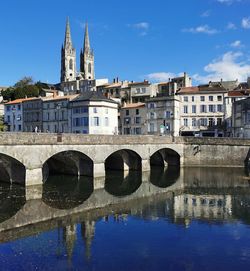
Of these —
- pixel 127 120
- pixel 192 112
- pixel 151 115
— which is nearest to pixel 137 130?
pixel 127 120

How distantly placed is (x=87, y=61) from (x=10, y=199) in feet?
351

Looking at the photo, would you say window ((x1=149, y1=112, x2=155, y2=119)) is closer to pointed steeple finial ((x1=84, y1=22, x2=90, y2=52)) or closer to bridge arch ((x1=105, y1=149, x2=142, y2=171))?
bridge arch ((x1=105, y1=149, x2=142, y2=171))

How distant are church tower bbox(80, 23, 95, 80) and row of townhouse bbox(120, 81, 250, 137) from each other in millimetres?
65713

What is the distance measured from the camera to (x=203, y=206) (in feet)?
88.5

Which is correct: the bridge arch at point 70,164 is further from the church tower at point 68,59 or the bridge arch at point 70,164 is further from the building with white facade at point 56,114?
the church tower at point 68,59

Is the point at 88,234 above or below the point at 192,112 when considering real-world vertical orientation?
below

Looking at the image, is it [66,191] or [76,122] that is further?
[76,122]

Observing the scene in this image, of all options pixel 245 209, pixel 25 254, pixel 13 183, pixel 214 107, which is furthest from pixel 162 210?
pixel 214 107

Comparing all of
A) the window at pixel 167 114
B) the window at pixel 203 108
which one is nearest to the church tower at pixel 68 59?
the window at pixel 167 114

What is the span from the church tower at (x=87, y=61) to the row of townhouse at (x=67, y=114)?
5533 cm

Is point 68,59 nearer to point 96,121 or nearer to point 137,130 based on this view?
point 137,130

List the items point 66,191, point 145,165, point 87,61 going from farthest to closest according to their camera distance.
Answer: point 87,61
point 145,165
point 66,191

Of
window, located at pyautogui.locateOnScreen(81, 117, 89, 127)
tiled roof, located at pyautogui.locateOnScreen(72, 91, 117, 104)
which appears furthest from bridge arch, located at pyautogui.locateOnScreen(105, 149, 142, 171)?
tiled roof, located at pyautogui.locateOnScreen(72, 91, 117, 104)

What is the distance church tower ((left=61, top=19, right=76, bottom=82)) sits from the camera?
4830 inches
